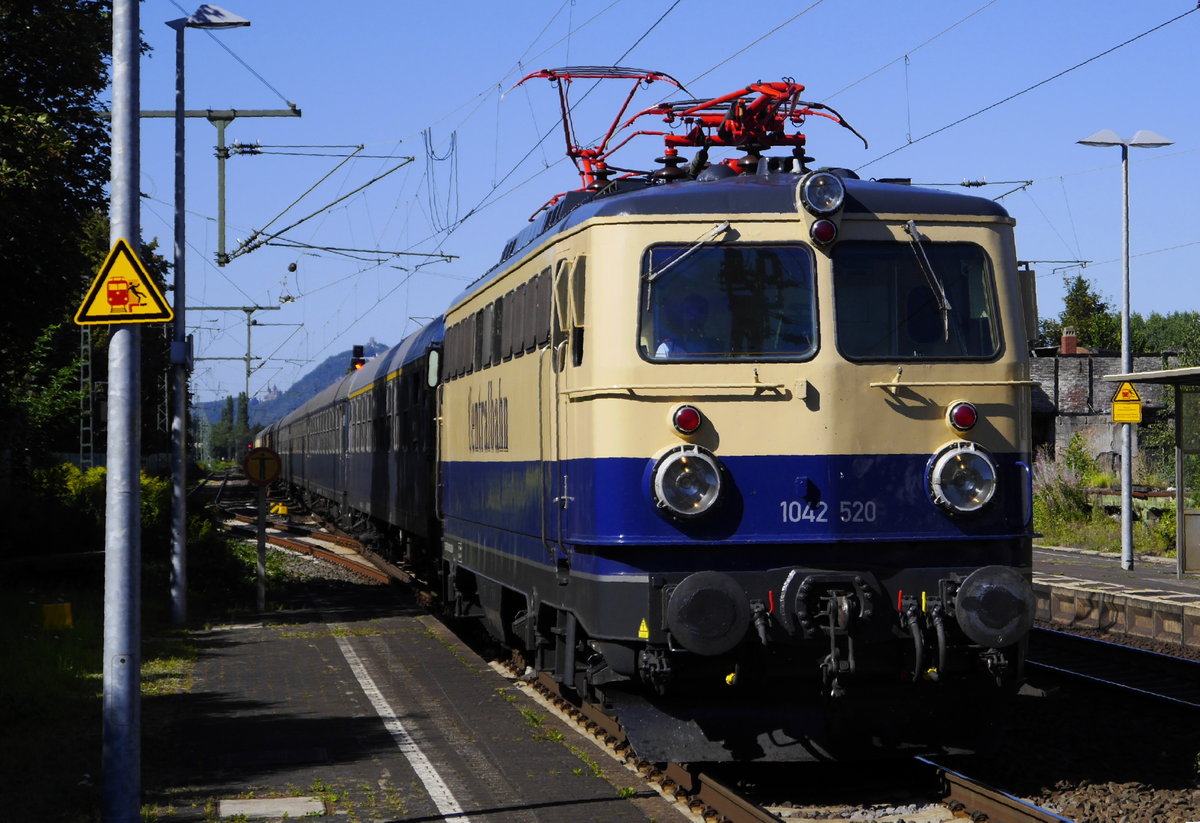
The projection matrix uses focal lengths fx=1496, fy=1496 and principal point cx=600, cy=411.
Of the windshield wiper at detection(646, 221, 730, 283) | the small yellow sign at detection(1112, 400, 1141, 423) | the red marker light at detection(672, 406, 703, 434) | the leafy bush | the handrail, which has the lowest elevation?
the leafy bush

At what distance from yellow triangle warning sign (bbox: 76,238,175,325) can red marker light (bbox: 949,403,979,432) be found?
170 inches

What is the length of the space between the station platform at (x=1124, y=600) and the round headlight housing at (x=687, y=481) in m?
4.89

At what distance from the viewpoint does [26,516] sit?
2228 centimetres

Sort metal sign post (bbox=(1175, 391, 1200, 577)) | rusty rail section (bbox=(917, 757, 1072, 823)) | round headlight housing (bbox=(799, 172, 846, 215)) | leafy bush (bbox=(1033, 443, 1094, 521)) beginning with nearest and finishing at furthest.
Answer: rusty rail section (bbox=(917, 757, 1072, 823))
round headlight housing (bbox=(799, 172, 846, 215))
metal sign post (bbox=(1175, 391, 1200, 577))
leafy bush (bbox=(1033, 443, 1094, 521))

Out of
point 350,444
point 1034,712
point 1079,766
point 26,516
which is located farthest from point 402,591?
point 1079,766

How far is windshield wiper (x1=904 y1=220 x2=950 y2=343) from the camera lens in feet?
28.1

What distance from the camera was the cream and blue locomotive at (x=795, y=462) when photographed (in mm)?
8094

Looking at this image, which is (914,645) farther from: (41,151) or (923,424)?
(41,151)

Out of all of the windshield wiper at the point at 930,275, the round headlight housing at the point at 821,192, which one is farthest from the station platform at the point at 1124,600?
the round headlight housing at the point at 821,192

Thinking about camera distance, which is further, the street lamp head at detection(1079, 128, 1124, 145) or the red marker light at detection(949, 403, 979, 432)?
the street lamp head at detection(1079, 128, 1124, 145)

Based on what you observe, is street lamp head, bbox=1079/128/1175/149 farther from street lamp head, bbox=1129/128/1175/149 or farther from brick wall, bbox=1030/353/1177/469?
brick wall, bbox=1030/353/1177/469

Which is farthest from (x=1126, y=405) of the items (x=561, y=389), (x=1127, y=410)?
(x=561, y=389)

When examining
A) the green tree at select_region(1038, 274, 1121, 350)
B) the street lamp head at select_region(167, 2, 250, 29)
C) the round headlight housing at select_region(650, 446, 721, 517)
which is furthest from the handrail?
the green tree at select_region(1038, 274, 1121, 350)

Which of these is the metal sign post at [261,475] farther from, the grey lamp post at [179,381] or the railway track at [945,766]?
the railway track at [945,766]
